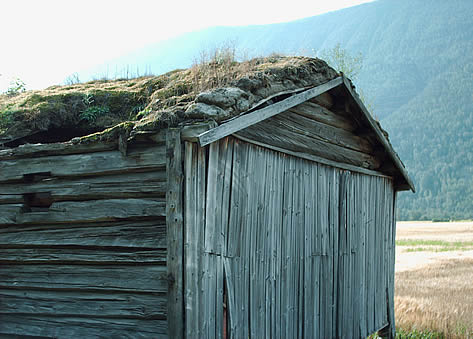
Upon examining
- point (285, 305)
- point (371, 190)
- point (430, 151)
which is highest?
point (430, 151)

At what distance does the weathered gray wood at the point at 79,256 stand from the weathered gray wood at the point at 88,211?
1.12 feet

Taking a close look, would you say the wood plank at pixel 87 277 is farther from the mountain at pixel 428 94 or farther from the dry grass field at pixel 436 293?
the mountain at pixel 428 94

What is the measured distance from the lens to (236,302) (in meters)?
5.99

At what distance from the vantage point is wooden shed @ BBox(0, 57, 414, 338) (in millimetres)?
5465

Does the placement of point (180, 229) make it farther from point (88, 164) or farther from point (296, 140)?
point (296, 140)

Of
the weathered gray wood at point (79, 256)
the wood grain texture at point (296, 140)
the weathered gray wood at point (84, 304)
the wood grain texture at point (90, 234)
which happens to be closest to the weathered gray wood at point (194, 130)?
the wood grain texture at point (296, 140)

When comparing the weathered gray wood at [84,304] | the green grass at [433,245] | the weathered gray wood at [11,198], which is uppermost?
the weathered gray wood at [11,198]

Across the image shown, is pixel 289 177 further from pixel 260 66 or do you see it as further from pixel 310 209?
pixel 260 66

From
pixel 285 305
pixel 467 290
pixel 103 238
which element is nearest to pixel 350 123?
pixel 285 305

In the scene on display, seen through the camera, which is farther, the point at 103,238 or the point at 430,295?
the point at 430,295

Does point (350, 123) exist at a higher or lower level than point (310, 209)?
higher

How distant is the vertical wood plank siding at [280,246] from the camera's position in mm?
5586

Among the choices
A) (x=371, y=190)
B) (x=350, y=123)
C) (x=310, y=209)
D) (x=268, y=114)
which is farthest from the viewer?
(x=371, y=190)

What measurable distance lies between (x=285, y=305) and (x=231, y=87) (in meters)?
2.85
